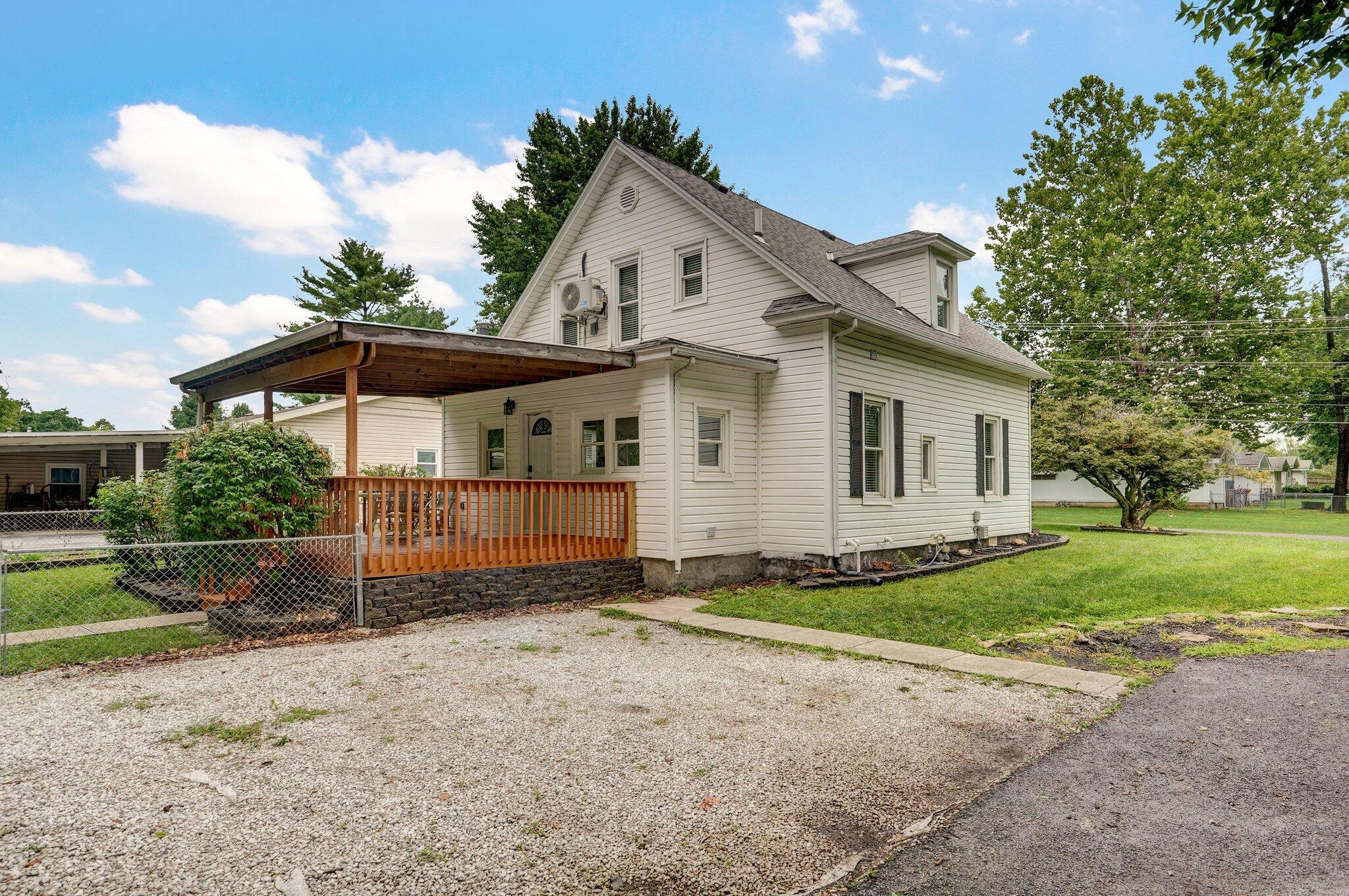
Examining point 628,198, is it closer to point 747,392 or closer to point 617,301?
point 617,301

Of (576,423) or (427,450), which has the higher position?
(576,423)

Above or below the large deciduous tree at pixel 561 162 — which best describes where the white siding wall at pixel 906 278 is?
below

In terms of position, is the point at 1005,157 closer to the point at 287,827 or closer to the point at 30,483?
the point at 287,827

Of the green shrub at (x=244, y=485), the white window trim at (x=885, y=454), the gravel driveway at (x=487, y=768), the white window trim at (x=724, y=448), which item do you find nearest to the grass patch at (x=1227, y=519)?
the white window trim at (x=885, y=454)

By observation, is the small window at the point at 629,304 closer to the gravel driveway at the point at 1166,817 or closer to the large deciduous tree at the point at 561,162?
the gravel driveway at the point at 1166,817

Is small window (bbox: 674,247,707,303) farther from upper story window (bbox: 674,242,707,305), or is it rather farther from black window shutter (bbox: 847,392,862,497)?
black window shutter (bbox: 847,392,862,497)

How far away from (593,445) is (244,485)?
199 inches

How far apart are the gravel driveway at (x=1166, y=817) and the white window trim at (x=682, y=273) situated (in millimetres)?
8825

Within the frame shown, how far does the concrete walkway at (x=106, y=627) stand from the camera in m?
7.04

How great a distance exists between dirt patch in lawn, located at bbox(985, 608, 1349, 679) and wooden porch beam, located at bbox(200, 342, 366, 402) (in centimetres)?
716

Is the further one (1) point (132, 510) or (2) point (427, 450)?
(2) point (427, 450)

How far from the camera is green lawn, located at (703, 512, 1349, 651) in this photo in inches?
308

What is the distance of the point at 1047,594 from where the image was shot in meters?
9.48

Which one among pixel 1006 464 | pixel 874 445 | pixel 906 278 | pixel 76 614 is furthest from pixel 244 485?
pixel 1006 464
